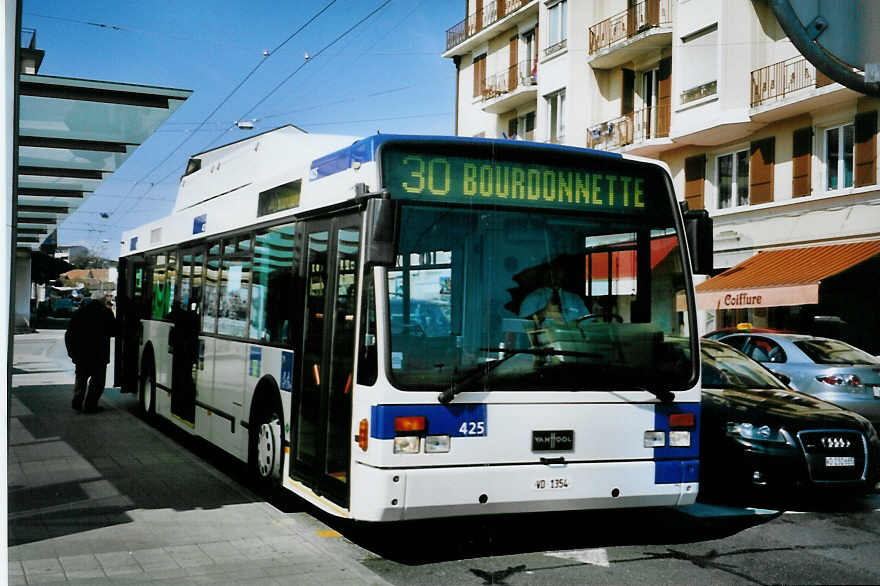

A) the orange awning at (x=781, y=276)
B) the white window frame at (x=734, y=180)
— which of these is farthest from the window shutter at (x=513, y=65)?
the orange awning at (x=781, y=276)

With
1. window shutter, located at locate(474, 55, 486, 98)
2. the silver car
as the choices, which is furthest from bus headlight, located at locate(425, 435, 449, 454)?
window shutter, located at locate(474, 55, 486, 98)

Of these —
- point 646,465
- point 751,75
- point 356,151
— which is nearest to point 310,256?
point 356,151

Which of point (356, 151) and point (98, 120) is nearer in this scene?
point (356, 151)

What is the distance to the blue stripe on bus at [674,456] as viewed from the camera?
6938 millimetres

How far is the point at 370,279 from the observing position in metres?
6.54

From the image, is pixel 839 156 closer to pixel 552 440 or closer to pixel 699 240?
pixel 699 240

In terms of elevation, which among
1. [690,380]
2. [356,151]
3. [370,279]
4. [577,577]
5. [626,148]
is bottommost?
[577,577]

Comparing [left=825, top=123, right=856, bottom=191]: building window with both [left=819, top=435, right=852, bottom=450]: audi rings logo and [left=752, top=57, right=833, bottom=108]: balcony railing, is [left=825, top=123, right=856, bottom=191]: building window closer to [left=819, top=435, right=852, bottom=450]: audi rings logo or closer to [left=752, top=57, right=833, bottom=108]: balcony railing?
[left=752, top=57, right=833, bottom=108]: balcony railing

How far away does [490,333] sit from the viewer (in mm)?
6488

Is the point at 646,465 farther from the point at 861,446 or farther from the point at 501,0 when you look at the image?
the point at 501,0

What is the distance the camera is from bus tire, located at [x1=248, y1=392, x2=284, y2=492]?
8258mm

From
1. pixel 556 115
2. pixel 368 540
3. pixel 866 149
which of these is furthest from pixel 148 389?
pixel 556 115

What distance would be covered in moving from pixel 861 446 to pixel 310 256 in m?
4.90

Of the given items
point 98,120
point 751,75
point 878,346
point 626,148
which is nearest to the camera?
point 98,120
